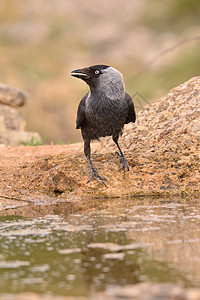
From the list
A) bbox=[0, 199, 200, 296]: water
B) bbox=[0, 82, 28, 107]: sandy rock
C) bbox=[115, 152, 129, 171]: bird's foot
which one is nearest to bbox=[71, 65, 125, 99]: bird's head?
bbox=[115, 152, 129, 171]: bird's foot

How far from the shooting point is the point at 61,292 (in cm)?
196

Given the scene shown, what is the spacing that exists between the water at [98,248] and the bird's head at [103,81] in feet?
3.76

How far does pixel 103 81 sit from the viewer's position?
4.51 meters

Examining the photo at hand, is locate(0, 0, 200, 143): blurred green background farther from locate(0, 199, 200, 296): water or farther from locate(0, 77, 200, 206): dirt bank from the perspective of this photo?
locate(0, 199, 200, 296): water

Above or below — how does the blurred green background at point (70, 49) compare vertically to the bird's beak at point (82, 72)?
above

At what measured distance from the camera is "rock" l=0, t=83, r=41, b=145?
8.91 meters

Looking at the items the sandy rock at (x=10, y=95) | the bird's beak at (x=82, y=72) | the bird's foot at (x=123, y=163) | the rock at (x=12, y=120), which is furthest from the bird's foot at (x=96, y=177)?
the sandy rock at (x=10, y=95)

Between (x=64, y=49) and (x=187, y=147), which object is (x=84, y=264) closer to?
(x=187, y=147)

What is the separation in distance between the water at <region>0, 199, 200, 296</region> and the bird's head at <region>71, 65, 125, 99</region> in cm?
115

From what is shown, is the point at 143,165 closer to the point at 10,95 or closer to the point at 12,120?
the point at 12,120

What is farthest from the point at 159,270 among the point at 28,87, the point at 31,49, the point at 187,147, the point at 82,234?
the point at 31,49

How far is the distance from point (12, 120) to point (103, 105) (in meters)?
5.09

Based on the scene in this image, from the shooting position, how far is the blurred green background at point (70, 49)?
1084 centimetres

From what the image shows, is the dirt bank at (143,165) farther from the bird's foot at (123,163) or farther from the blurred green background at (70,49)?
the blurred green background at (70,49)
